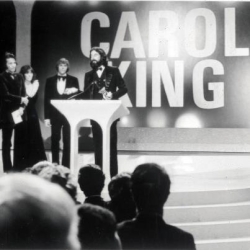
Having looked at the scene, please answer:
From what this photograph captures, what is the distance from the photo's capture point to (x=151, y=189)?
165 cm

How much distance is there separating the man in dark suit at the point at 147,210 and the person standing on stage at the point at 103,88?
2680mm

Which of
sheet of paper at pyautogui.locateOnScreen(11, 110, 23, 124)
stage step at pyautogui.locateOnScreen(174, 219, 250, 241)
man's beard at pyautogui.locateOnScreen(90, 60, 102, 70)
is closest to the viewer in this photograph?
stage step at pyautogui.locateOnScreen(174, 219, 250, 241)

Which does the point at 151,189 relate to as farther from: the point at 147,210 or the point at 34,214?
the point at 34,214

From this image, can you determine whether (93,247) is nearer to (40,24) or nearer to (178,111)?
(178,111)

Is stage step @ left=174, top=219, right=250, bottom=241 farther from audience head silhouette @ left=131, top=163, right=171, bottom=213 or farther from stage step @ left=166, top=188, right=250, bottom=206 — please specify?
audience head silhouette @ left=131, top=163, right=171, bottom=213

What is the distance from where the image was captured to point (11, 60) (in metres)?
4.98

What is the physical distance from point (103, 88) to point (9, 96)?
3.77 ft

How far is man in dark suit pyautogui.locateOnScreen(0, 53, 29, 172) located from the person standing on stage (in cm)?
92

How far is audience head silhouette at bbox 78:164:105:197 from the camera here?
2.46m

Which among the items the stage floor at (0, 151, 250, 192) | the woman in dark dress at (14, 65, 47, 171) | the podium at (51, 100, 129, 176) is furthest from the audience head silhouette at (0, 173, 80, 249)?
the woman in dark dress at (14, 65, 47, 171)

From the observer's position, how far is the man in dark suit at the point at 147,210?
160cm

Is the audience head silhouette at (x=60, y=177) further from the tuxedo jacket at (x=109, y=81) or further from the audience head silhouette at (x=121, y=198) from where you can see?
the tuxedo jacket at (x=109, y=81)

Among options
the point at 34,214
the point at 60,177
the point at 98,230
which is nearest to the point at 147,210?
the point at 98,230

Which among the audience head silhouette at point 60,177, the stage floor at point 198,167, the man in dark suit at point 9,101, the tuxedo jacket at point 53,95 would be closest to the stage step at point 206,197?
the stage floor at point 198,167
